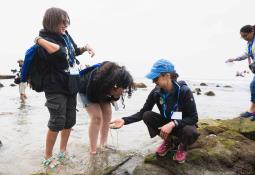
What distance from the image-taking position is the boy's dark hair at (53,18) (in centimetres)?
388

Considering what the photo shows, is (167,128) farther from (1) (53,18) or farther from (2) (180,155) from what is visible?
(1) (53,18)

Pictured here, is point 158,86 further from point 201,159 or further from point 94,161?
point 94,161

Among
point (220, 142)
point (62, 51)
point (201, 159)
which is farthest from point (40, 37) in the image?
point (220, 142)

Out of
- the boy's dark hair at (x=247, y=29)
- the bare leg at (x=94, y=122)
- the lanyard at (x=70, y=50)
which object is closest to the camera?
the lanyard at (x=70, y=50)

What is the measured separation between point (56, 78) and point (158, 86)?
4.17 ft

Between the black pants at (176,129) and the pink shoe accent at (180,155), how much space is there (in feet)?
0.25

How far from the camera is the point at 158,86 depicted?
411 centimetres

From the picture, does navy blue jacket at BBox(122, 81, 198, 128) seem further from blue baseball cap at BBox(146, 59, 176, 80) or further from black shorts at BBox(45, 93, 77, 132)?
black shorts at BBox(45, 93, 77, 132)

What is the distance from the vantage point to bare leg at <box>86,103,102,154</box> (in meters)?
4.80

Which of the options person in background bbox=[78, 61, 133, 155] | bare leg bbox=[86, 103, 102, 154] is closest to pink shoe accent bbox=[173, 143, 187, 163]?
person in background bbox=[78, 61, 133, 155]

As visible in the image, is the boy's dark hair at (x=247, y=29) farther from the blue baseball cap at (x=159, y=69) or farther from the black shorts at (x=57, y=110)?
the black shorts at (x=57, y=110)

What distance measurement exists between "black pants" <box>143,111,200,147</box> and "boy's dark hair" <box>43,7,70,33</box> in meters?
1.55

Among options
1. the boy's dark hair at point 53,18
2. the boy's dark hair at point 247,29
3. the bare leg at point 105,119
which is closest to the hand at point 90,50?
the boy's dark hair at point 53,18

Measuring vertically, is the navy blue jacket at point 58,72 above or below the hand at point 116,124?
above
